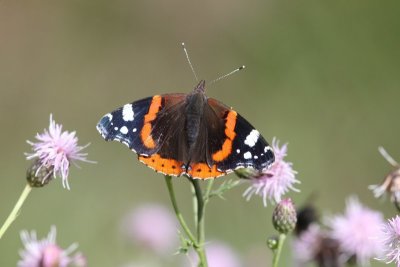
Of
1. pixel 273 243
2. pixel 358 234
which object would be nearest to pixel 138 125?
pixel 273 243

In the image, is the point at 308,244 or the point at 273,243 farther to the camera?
the point at 308,244

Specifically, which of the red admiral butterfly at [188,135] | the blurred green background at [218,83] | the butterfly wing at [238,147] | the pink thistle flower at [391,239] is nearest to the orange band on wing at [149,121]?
the red admiral butterfly at [188,135]

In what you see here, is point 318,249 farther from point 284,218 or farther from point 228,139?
point 228,139

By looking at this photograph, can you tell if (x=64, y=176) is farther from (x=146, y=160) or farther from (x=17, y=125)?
(x=17, y=125)

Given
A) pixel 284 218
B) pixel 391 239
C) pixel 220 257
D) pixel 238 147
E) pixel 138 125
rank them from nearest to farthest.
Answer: pixel 391 239
pixel 284 218
pixel 238 147
pixel 138 125
pixel 220 257

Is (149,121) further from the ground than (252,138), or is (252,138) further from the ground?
(149,121)

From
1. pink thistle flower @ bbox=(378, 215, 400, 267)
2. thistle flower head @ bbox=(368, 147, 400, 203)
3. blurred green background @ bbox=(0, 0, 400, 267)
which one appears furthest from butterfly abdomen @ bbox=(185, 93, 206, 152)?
blurred green background @ bbox=(0, 0, 400, 267)

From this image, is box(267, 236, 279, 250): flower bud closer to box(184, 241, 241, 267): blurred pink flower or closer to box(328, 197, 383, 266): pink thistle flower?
box(328, 197, 383, 266): pink thistle flower

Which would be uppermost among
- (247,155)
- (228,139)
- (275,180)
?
(228,139)
